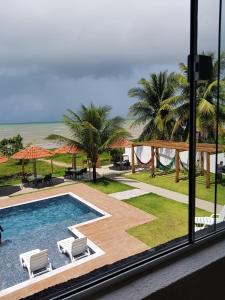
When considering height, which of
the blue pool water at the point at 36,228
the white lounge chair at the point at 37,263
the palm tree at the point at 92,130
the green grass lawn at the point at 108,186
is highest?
the palm tree at the point at 92,130

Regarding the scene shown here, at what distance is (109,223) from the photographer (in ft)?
25.5

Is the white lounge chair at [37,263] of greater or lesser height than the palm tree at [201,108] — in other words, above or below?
below

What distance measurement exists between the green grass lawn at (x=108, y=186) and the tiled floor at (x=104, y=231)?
35 centimetres

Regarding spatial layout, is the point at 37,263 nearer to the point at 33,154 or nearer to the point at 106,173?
the point at 33,154

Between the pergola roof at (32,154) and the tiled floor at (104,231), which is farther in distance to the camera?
the pergola roof at (32,154)

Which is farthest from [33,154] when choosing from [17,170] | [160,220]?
[160,220]

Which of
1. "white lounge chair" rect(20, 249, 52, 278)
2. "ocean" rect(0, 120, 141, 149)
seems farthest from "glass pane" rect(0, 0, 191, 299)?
"ocean" rect(0, 120, 141, 149)

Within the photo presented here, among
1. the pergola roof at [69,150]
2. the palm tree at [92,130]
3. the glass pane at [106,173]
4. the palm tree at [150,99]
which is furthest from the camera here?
the palm tree at [150,99]

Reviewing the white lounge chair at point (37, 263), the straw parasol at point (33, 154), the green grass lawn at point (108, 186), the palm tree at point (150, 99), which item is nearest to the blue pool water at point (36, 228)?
the white lounge chair at point (37, 263)

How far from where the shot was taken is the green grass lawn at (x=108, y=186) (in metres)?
11.1

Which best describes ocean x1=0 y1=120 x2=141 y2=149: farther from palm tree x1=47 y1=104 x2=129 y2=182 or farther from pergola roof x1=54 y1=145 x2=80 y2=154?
palm tree x1=47 y1=104 x2=129 y2=182

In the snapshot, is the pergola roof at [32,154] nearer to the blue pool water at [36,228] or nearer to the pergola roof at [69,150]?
the pergola roof at [69,150]

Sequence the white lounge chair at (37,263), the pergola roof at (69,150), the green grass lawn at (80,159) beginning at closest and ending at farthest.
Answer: the white lounge chair at (37,263) → the pergola roof at (69,150) → the green grass lawn at (80,159)

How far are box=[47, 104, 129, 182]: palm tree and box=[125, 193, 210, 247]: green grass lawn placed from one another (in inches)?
147
